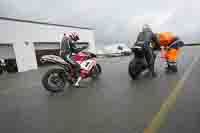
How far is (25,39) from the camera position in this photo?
1495 centimetres

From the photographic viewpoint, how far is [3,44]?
13.3m

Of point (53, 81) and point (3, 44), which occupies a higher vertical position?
point (3, 44)

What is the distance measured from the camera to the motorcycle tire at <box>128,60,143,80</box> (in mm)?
5235

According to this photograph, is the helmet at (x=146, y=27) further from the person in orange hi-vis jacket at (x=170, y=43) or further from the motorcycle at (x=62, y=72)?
the motorcycle at (x=62, y=72)

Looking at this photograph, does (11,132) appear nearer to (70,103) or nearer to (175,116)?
(70,103)

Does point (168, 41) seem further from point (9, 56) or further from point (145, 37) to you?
point (9, 56)

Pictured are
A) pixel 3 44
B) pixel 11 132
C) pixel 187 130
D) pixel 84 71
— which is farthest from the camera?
pixel 3 44

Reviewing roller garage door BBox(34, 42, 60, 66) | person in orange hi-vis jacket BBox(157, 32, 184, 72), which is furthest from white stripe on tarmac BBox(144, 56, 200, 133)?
roller garage door BBox(34, 42, 60, 66)

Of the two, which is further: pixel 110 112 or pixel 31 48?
pixel 31 48

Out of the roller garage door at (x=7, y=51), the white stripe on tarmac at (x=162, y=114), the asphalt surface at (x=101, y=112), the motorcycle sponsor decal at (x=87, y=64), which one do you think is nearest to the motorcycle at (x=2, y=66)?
the roller garage door at (x=7, y=51)

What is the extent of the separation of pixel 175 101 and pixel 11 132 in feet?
9.60

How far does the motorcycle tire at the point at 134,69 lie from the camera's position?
17.2 feet

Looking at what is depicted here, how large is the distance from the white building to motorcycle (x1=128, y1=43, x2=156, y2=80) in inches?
493

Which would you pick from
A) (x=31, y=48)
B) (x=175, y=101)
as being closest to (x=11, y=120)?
(x=175, y=101)
